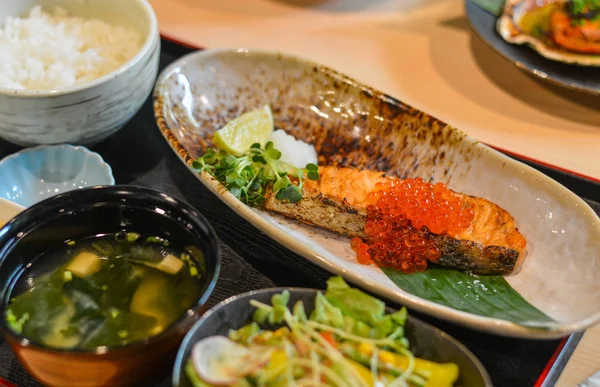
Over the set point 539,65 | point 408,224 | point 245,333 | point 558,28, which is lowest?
point 245,333

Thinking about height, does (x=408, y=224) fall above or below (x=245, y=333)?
above

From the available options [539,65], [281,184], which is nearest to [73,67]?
[281,184]

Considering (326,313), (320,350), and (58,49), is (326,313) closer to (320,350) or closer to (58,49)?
(320,350)

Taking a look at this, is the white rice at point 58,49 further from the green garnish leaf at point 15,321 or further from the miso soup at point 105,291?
the green garnish leaf at point 15,321

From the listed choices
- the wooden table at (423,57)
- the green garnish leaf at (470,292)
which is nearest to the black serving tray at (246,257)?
the green garnish leaf at (470,292)

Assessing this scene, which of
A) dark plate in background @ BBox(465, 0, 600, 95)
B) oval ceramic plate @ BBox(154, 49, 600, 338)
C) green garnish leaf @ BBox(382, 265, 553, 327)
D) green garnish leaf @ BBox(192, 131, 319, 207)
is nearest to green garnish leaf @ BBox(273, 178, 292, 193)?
green garnish leaf @ BBox(192, 131, 319, 207)

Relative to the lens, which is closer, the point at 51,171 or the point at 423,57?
the point at 51,171

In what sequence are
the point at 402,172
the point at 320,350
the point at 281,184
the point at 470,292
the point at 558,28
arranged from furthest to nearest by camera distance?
1. the point at 558,28
2. the point at 402,172
3. the point at 281,184
4. the point at 470,292
5. the point at 320,350

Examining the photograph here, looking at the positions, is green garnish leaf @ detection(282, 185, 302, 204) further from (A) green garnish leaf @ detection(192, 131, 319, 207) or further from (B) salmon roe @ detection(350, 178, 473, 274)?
(B) salmon roe @ detection(350, 178, 473, 274)
